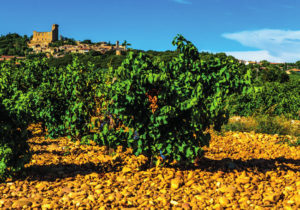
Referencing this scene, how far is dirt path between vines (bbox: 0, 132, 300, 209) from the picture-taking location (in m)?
4.05

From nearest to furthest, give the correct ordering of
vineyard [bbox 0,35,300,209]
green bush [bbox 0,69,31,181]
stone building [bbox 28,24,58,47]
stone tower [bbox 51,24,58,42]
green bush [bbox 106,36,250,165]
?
vineyard [bbox 0,35,300,209], green bush [bbox 106,36,250,165], green bush [bbox 0,69,31,181], stone building [bbox 28,24,58,47], stone tower [bbox 51,24,58,42]

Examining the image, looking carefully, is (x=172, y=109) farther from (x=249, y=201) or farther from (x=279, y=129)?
(x=279, y=129)

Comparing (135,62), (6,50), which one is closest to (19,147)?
(135,62)

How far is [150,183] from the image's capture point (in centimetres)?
482

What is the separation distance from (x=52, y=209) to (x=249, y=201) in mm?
3004

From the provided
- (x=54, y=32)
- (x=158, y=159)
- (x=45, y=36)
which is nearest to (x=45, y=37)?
(x=45, y=36)

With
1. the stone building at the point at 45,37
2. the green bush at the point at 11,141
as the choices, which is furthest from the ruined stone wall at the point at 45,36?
the green bush at the point at 11,141

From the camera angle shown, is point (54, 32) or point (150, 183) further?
point (54, 32)

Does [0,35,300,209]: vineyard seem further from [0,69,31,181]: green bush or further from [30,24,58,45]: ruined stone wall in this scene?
[30,24,58,45]: ruined stone wall

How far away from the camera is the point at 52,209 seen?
3.92 meters

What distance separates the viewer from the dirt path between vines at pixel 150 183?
4.05 meters

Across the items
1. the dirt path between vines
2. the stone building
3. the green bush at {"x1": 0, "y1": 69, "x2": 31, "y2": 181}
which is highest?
the stone building

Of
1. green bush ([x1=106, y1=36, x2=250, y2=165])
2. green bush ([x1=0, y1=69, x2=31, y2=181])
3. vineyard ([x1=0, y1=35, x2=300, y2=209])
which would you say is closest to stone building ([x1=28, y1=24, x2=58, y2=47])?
green bush ([x1=0, y1=69, x2=31, y2=181])

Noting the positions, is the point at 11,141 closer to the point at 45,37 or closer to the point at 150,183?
the point at 150,183
